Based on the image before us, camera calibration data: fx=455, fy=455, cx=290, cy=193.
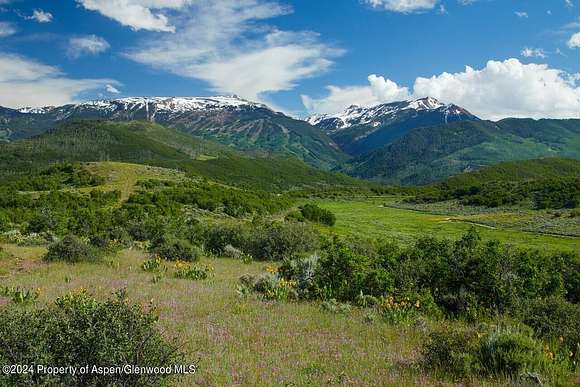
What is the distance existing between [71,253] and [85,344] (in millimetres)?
14893

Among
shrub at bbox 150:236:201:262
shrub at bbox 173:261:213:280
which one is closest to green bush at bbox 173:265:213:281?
shrub at bbox 173:261:213:280

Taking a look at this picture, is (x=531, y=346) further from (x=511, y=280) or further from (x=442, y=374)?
(x=511, y=280)

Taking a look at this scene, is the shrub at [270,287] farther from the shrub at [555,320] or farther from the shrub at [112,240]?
the shrub at [112,240]

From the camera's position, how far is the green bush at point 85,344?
5.27m

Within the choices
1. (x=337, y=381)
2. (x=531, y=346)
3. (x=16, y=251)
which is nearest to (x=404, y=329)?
(x=531, y=346)

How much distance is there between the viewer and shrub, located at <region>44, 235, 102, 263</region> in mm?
18844

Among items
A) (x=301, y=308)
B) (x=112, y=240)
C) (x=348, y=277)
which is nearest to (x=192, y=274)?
(x=348, y=277)

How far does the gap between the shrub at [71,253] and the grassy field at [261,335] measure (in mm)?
2984

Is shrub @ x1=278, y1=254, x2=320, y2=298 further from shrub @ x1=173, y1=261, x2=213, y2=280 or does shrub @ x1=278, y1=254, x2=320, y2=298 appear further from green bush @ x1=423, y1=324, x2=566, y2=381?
green bush @ x1=423, y1=324, x2=566, y2=381

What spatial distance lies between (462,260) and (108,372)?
33.6 feet

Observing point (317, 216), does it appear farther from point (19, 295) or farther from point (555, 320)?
point (555, 320)

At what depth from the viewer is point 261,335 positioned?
9.05 m

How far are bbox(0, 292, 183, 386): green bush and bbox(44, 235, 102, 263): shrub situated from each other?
14.0 m

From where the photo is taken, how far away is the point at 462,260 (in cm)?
1284
